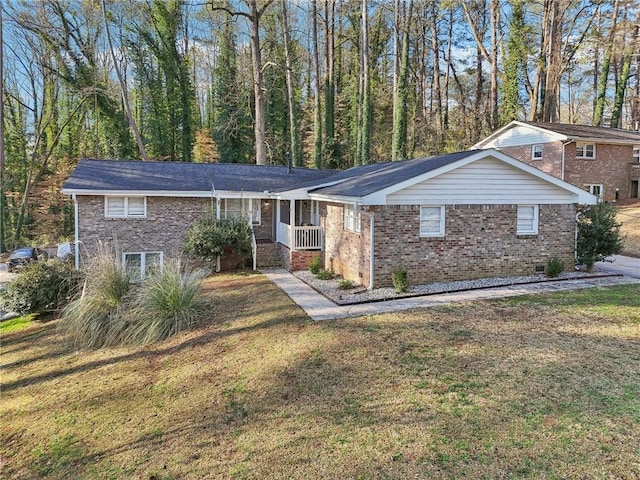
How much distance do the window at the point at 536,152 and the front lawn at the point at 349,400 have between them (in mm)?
17963

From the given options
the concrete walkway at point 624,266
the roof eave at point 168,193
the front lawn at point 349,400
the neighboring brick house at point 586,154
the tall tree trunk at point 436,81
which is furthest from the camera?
the tall tree trunk at point 436,81

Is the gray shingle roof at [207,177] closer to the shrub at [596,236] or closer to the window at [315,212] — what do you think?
the window at [315,212]

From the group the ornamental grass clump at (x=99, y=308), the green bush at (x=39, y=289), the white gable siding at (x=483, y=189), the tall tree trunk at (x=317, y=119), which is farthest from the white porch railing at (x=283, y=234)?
the tall tree trunk at (x=317, y=119)

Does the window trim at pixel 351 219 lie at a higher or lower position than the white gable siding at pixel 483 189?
lower

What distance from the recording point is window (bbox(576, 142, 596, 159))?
944 inches

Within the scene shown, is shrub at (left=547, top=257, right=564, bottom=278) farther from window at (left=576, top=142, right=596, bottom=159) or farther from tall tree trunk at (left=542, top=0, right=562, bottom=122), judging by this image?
tall tree trunk at (left=542, top=0, right=562, bottom=122)

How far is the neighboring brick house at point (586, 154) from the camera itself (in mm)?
23719

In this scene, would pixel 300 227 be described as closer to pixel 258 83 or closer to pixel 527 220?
pixel 527 220

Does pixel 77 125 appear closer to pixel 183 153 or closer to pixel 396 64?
pixel 183 153

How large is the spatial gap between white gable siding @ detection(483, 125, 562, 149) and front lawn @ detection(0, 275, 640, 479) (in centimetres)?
1761

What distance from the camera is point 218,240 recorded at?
14.5m

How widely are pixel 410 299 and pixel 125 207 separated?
34.4ft

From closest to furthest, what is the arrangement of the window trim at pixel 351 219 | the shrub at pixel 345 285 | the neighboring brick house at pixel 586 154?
the shrub at pixel 345 285 → the window trim at pixel 351 219 → the neighboring brick house at pixel 586 154

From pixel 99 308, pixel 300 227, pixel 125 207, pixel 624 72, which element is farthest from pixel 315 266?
pixel 624 72
